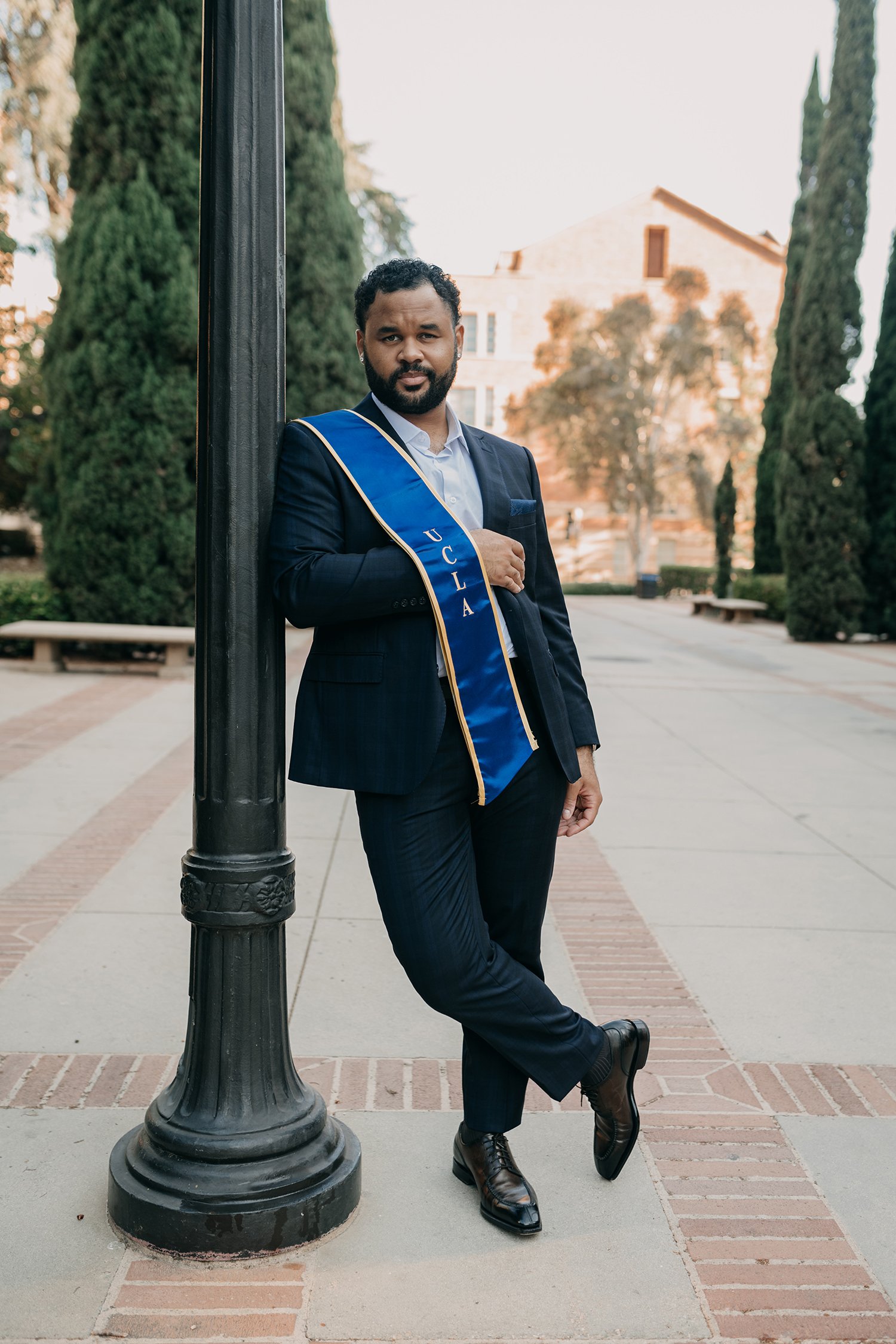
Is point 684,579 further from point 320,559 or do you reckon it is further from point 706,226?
point 320,559

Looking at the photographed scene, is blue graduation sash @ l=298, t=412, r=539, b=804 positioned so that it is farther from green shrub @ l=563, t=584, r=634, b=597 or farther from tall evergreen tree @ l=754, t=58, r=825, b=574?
green shrub @ l=563, t=584, r=634, b=597

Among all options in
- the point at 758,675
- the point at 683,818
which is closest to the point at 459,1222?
the point at 683,818

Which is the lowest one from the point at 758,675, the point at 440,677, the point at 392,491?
the point at 758,675

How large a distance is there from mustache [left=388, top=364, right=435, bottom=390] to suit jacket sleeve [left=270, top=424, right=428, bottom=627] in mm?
213

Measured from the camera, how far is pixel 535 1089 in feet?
10.1

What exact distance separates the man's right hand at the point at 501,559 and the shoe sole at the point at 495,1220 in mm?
1258

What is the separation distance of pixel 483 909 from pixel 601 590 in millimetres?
35191

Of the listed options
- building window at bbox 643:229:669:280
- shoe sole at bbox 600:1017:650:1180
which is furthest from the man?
building window at bbox 643:229:669:280

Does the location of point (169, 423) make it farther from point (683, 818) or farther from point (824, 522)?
point (824, 522)

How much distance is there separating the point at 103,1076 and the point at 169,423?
9.70 meters

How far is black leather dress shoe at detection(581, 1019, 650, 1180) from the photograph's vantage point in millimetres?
2529

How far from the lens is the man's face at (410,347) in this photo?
2307mm

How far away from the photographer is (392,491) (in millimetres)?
2211

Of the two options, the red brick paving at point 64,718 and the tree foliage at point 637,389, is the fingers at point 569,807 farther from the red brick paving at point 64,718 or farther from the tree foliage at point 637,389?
the tree foliage at point 637,389
